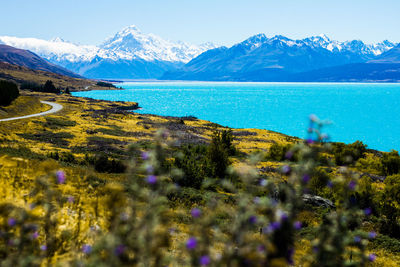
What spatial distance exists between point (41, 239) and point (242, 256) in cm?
578

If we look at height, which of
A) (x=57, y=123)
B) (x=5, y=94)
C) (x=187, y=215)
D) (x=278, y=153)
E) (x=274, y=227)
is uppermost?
(x=274, y=227)

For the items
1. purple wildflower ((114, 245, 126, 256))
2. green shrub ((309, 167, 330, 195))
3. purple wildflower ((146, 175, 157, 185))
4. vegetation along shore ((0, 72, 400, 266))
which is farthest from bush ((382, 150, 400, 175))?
purple wildflower ((114, 245, 126, 256))

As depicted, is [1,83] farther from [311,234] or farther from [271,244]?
[271,244]

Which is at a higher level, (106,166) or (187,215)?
(187,215)

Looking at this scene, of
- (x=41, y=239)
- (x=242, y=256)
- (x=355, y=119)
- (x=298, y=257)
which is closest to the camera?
(x=242, y=256)

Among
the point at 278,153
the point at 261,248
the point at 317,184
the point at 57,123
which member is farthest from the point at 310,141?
the point at 57,123

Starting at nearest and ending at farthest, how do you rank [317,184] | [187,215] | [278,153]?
1. [187,215]
2. [317,184]
3. [278,153]

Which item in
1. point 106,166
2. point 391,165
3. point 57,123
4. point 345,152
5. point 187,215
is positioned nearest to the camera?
point 187,215

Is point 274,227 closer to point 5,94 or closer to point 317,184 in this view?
point 317,184

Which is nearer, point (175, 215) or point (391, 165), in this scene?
point (175, 215)

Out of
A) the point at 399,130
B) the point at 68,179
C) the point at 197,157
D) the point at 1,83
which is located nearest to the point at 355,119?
the point at 399,130

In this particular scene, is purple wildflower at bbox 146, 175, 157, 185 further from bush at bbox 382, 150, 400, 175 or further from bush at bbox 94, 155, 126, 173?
bush at bbox 382, 150, 400, 175

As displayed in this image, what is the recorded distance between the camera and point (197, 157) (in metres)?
30.1

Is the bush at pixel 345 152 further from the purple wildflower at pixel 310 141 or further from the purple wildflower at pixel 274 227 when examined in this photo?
the purple wildflower at pixel 274 227
